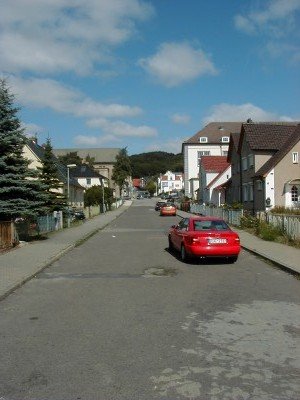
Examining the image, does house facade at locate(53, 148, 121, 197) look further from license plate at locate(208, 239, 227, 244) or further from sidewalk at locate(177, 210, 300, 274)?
license plate at locate(208, 239, 227, 244)

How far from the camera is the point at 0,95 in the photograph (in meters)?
20.6

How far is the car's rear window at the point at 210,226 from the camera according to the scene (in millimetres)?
14829

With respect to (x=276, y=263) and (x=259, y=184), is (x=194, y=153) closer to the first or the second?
(x=259, y=184)

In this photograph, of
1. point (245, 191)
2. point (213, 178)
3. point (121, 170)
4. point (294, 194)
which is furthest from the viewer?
point (121, 170)

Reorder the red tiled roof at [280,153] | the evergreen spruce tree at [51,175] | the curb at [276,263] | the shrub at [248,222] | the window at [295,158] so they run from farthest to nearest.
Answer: the window at [295,158] → the red tiled roof at [280,153] → the evergreen spruce tree at [51,175] → the shrub at [248,222] → the curb at [276,263]

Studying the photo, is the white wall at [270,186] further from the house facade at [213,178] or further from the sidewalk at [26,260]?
the sidewalk at [26,260]

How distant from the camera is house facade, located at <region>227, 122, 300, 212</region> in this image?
38031mm

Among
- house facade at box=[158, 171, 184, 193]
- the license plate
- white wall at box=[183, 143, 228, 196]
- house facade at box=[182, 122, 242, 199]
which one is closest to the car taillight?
the license plate

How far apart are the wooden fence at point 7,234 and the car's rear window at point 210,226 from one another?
749cm

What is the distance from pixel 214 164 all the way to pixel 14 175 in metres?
47.5

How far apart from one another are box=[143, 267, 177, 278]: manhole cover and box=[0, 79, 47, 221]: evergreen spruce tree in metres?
8.50

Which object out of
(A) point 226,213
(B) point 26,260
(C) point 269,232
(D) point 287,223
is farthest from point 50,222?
(D) point 287,223

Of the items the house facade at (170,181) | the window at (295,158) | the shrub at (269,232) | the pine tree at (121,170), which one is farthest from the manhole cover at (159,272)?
the house facade at (170,181)

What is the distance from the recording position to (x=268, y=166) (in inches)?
1516
